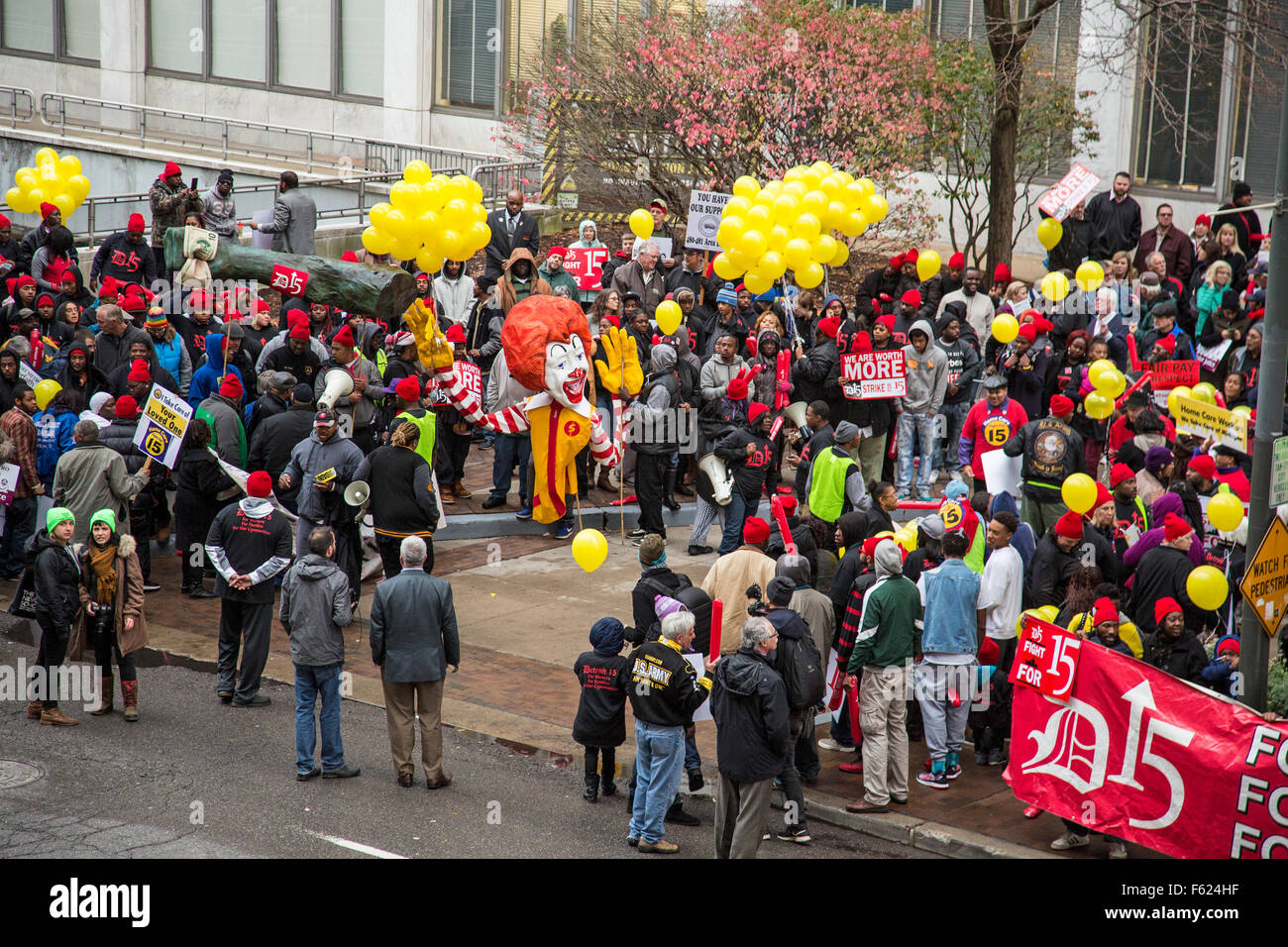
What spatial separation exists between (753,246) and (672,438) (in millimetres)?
2075

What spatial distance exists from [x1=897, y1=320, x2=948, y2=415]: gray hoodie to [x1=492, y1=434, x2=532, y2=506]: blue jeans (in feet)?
13.1

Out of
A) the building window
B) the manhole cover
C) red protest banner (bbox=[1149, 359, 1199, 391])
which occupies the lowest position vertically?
the manhole cover

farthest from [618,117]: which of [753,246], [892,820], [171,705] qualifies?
[892,820]

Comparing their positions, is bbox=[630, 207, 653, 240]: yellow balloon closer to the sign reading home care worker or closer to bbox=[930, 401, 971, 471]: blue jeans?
bbox=[930, 401, 971, 471]: blue jeans

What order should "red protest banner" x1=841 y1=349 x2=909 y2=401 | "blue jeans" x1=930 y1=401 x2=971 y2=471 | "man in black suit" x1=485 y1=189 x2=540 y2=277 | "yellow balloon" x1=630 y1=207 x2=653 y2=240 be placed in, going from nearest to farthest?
"red protest banner" x1=841 y1=349 x2=909 y2=401 < "blue jeans" x1=930 y1=401 x2=971 y2=471 < "yellow balloon" x1=630 y1=207 x2=653 y2=240 < "man in black suit" x1=485 y1=189 x2=540 y2=277

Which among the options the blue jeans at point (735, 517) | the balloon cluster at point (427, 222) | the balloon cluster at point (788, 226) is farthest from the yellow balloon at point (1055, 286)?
the balloon cluster at point (427, 222)

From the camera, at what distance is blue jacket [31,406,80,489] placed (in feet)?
45.2

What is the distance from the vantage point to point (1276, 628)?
8789 mm

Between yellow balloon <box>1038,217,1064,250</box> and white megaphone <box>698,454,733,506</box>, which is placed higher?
yellow balloon <box>1038,217,1064,250</box>

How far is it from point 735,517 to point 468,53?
20.1 meters

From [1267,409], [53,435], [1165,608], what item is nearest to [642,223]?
[53,435]

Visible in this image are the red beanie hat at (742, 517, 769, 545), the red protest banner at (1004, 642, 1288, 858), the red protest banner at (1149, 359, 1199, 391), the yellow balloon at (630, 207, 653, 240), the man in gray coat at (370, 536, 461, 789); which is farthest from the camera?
the yellow balloon at (630, 207, 653, 240)

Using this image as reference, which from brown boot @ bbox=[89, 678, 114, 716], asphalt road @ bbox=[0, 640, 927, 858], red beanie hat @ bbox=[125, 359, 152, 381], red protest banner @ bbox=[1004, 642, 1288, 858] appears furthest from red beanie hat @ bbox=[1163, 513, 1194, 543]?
red beanie hat @ bbox=[125, 359, 152, 381]

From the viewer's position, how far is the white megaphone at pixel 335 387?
44.9 feet
